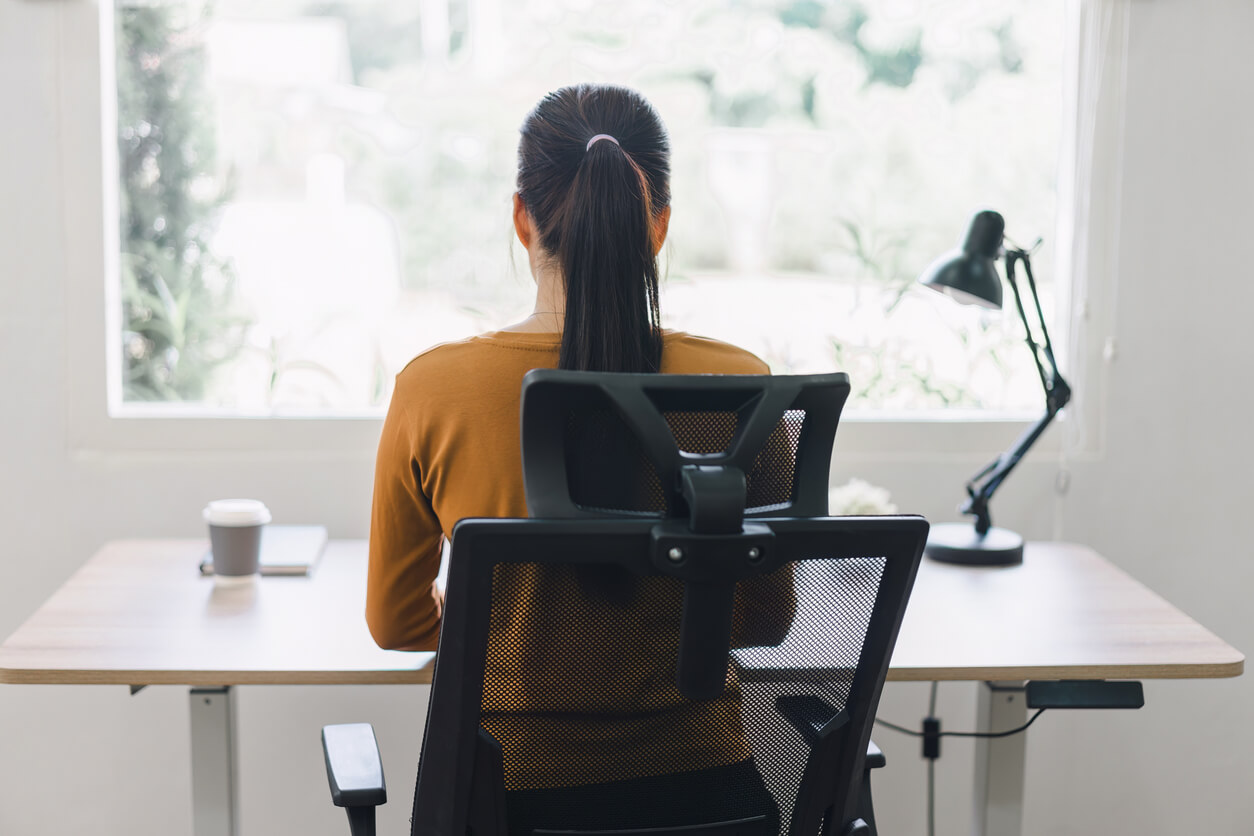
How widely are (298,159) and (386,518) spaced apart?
1153 millimetres

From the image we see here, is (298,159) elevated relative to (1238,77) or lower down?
lower down

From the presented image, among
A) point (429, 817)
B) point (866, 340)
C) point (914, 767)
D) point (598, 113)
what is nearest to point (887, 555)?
point (429, 817)

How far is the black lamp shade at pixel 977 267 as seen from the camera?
1772 millimetres

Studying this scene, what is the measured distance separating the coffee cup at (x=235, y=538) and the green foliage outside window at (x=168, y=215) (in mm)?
562

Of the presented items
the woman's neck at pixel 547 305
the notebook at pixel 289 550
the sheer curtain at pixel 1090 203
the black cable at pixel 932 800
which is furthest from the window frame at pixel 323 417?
the woman's neck at pixel 547 305

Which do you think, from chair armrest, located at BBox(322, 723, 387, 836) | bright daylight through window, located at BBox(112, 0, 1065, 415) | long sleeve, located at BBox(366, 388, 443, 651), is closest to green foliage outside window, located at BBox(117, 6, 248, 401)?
bright daylight through window, located at BBox(112, 0, 1065, 415)

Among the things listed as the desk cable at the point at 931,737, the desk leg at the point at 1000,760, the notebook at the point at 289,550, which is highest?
the notebook at the point at 289,550

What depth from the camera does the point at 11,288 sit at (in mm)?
2047

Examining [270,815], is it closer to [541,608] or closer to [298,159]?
[298,159]

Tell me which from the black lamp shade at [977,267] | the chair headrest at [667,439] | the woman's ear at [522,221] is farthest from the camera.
Answer: the black lamp shade at [977,267]

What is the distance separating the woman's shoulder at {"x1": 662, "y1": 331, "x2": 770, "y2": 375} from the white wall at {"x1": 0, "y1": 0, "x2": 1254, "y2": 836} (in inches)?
43.7

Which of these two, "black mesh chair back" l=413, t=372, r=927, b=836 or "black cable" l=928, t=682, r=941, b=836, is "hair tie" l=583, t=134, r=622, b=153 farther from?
"black cable" l=928, t=682, r=941, b=836

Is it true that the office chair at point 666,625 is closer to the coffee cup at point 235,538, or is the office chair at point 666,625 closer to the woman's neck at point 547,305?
the woman's neck at point 547,305

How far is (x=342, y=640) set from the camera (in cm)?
147
